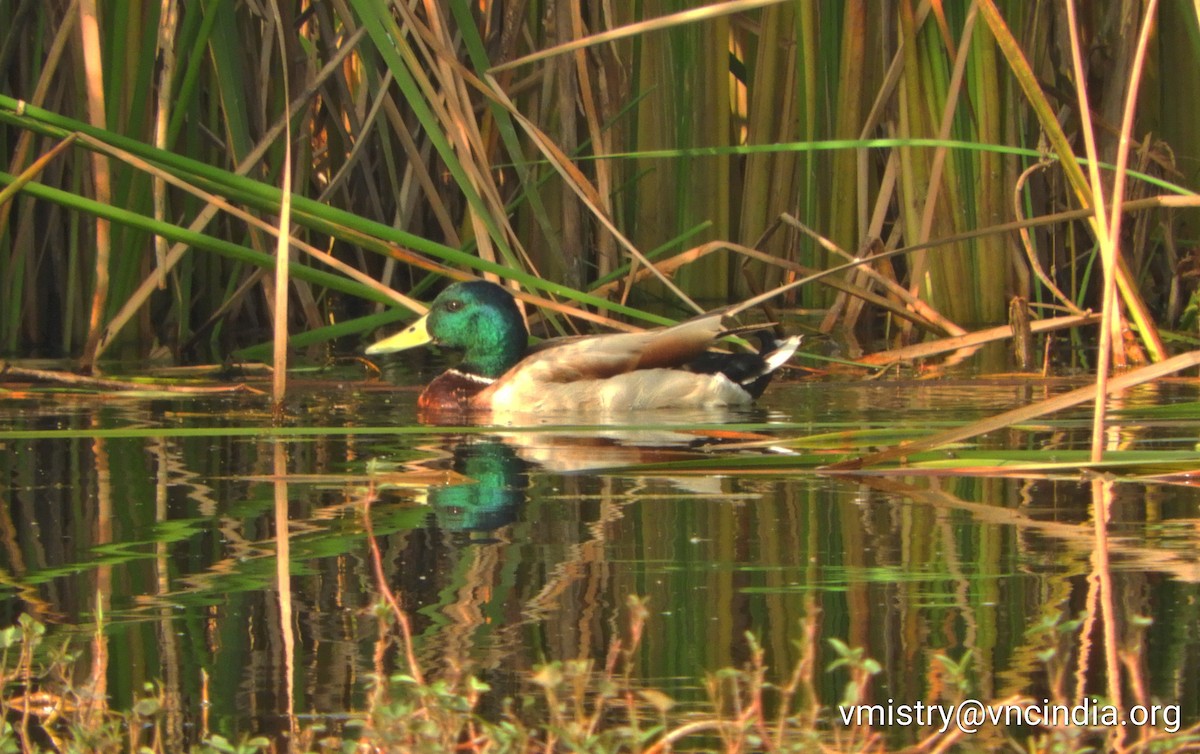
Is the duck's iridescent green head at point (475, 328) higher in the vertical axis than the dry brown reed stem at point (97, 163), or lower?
lower

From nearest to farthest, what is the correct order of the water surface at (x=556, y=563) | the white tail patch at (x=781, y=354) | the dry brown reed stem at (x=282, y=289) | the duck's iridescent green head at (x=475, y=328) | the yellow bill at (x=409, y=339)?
1. the water surface at (x=556, y=563)
2. the dry brown reed stem at (x=282, y=289)
3. the white tail patch at (x=781, y=354)
4. the duck's iridescent green head at (x=475, y=328)
5. the yellow bill at (x=409, y=339)

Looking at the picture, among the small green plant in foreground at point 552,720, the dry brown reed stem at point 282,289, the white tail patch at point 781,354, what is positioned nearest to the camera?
the small green plant in foreground at point 552,720

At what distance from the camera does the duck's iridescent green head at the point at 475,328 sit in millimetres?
6145

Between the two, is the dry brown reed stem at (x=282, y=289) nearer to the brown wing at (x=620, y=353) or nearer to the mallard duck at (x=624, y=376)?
the mallard duck at (x=624, y=376)

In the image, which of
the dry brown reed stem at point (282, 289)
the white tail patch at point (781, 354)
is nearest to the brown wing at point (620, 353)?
the white tail patch at point (781, 354)

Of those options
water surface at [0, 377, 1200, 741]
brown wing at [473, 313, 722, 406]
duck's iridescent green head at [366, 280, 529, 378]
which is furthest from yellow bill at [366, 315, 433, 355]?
water surface at [0, 377, 1200, 741]

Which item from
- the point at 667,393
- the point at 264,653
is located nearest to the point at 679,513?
the point at 264,653

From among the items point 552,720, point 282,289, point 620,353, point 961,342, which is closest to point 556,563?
point 552,720

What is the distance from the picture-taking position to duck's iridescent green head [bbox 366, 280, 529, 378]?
6145mm

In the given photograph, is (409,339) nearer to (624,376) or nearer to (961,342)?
(624,376)

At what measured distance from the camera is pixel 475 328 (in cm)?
618

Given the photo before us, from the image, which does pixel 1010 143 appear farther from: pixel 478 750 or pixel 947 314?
pixel 478 750

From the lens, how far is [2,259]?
646 centimetres

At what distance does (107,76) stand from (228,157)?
2.90 ft
